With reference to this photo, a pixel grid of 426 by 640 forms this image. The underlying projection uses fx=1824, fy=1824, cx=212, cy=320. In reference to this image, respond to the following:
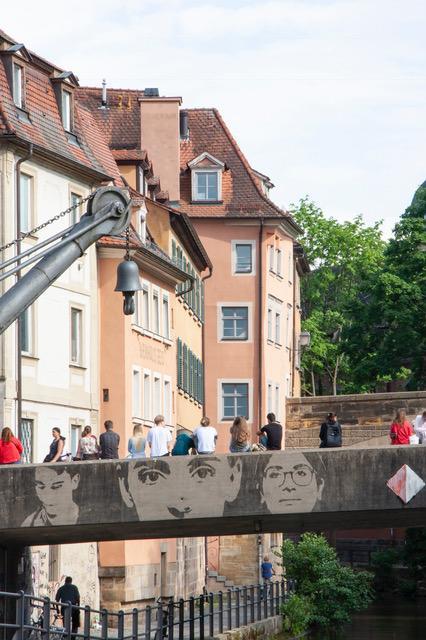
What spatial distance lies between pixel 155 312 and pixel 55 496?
22966 millimetres

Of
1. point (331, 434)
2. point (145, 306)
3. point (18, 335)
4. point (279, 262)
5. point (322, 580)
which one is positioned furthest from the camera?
point (279, 262)

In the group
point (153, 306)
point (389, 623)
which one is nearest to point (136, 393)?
point (153, 306)

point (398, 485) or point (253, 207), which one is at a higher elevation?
point (253, 207)

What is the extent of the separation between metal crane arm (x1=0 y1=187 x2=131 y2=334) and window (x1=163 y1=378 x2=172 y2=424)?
2981 cm

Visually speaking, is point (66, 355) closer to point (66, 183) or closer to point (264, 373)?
point (66, 183)

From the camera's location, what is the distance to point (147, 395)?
160 feet

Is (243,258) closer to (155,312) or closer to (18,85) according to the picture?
(155,312)

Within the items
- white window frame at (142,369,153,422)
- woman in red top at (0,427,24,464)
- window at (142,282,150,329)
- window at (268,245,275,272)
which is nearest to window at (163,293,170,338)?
window at (142,282,150,329)

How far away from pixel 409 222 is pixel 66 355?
82.4 feet

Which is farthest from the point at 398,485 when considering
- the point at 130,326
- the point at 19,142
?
the point at 130,326

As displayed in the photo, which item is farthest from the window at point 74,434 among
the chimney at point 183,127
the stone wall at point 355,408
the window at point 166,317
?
the chimney at point 183,127

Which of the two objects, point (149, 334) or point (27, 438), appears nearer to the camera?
point (27, 438)

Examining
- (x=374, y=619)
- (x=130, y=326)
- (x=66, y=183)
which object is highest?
(x=66, y=183)

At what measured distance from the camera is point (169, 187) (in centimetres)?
6131
